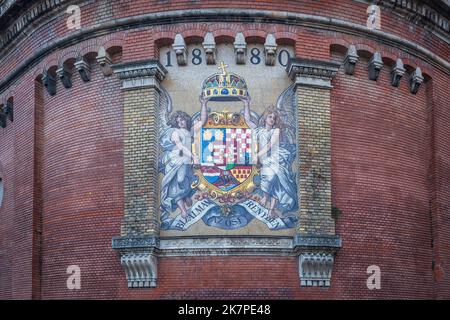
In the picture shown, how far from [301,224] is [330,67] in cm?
387

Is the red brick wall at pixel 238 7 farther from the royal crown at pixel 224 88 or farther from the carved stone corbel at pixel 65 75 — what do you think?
the royal crown at pixel 224 88

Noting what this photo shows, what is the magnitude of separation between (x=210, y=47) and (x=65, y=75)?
157 inches

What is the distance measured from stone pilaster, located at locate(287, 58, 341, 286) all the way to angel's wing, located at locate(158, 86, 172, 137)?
2.97 meters

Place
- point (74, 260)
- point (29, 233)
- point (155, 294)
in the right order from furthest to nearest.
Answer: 1. point (29, 233)
2. point (74, 260)
3. point (155, 294)

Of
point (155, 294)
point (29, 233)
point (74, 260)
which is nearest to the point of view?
point (155, 294)

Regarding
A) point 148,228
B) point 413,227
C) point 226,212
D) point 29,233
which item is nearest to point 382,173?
point 413,227

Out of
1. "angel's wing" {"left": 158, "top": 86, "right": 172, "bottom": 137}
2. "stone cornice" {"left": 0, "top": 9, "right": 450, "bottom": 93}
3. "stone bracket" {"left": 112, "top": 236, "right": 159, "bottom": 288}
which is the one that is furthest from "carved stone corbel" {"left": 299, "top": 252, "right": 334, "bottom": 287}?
"stone cornice" {"left": 0, "top": 9, "right": 450, "bottom": 93}

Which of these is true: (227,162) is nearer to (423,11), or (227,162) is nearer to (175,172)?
(175,172)

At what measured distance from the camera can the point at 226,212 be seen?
59.7 ft

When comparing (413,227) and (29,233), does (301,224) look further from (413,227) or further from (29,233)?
(29,233)

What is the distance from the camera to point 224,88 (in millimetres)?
18781

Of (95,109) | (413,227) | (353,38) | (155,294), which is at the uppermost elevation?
(353,38)

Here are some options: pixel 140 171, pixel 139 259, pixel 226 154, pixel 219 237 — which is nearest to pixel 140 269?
pixel 139 259
